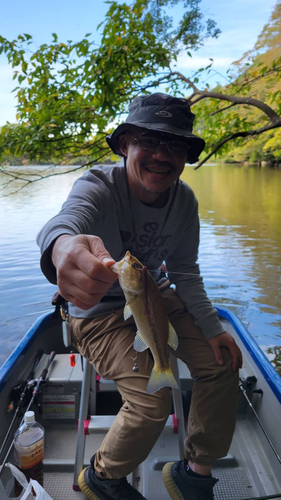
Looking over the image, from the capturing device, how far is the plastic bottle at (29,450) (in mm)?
2221

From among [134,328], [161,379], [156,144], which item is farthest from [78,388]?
[156,144]

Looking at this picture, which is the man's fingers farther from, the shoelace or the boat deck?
the boat deck

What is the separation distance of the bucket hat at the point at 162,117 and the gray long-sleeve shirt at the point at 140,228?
391 millimetres

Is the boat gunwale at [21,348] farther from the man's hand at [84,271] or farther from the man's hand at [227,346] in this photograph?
the man's hand at [84,271]

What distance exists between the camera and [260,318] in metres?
7.04

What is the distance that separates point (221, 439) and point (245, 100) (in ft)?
17.9

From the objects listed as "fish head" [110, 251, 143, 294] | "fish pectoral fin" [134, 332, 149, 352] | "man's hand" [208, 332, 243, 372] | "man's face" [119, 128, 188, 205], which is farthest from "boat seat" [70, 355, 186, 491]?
"fish head" [110, 251, 143, 294]

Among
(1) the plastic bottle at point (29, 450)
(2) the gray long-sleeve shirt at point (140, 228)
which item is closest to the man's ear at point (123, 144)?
(2) the gray long-sleeve shirt at point (140, 228)

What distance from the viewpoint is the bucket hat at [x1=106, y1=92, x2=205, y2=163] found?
6.68 ft

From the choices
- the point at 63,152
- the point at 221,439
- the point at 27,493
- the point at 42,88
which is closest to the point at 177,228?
the point at 221,439

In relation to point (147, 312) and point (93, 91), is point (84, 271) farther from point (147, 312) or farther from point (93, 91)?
point (93, 91)

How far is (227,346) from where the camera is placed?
2346 millimetres

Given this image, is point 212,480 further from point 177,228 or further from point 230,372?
point 177,228

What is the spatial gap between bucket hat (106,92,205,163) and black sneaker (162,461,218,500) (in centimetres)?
217
